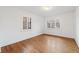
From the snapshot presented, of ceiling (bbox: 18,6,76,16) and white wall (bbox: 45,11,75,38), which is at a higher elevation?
ceiling (bbox: 18,6,76,16)

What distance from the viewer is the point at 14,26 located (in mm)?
1185

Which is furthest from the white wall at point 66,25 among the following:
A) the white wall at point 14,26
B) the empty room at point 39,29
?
the white wall at point 14,26

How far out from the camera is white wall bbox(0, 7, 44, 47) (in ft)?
3.76

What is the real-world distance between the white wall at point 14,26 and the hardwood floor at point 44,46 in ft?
0.21

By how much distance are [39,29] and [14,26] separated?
32 cm

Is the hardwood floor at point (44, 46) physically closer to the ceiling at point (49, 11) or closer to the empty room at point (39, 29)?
the empty room at point (39, 29)

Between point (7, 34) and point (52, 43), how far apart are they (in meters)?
0.57

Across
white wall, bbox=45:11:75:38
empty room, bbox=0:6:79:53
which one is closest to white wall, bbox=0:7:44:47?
empty room, bbox=0:6:79:53

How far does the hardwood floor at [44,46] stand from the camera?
1.17 meters

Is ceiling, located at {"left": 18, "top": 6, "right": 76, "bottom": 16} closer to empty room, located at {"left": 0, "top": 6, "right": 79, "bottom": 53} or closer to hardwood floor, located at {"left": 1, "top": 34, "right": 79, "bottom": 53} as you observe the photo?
empty room, located at {"left": 0, "top": 6, "right": 79, "bottom": 53}

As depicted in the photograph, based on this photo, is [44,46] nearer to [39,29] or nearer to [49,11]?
[39,29]
